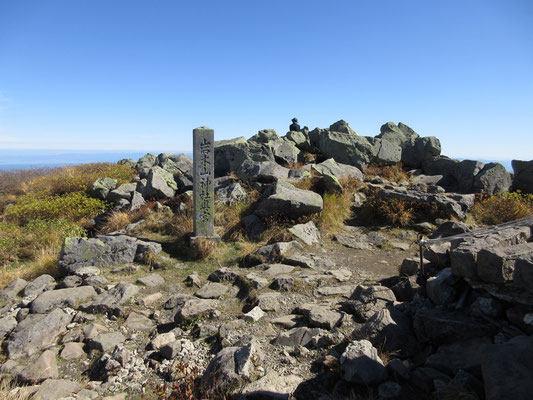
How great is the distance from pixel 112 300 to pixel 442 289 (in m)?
5.67

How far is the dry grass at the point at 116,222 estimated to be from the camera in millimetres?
10656

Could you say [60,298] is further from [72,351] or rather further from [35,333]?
[72,351]

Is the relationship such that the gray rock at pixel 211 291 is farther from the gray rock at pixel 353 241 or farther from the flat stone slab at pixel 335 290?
the gray rock at pixel 353 241

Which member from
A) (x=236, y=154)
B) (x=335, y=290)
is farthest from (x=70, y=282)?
(x=236, y=154)

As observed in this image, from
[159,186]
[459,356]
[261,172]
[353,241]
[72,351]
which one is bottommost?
[72,351]

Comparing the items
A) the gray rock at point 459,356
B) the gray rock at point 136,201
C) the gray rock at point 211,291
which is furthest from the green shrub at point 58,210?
the gray rock at point 459,356

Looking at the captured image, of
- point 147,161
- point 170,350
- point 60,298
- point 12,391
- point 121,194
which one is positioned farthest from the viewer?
point 147,161

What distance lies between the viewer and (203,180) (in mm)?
8797

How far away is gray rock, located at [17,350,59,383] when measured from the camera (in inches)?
165

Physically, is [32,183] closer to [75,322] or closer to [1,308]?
[1,308]

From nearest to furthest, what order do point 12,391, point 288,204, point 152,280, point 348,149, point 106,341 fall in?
point 12,391 < point 106,341 < point 152,280 < point 288,204 < point 348,149

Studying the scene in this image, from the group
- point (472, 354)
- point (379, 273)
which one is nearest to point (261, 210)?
point (379, 273)

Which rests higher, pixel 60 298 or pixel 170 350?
pixel 60 298

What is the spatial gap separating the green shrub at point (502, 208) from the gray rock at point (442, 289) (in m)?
7.27
